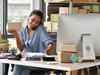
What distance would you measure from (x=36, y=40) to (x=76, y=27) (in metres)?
0.75

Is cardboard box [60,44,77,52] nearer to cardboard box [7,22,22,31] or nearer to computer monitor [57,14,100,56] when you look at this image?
computer monitor [57,14,100,56]

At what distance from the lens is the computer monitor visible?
2.24 meters

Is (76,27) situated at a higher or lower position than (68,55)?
higher

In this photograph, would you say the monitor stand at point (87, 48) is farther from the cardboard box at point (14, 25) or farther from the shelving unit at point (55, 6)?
the shelving unit at point (55, 6)

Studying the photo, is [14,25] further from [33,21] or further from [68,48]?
[68,48]

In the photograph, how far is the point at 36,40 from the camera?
2869 millimetres

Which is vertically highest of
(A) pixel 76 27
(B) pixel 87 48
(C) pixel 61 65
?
(A) pixel 76 27

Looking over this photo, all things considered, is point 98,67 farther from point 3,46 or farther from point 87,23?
point 3,46

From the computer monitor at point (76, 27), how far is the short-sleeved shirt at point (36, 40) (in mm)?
602

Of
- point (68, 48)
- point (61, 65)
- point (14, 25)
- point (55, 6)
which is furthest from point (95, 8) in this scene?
point (61, 65)

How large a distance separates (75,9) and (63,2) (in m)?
0.26

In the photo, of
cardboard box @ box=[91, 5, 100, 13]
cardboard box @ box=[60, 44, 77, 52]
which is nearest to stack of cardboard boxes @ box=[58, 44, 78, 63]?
cardboard box @ box=[60, 44, 77, 52]

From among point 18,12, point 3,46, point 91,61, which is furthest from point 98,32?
point 18,12

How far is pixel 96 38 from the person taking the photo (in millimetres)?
2297
